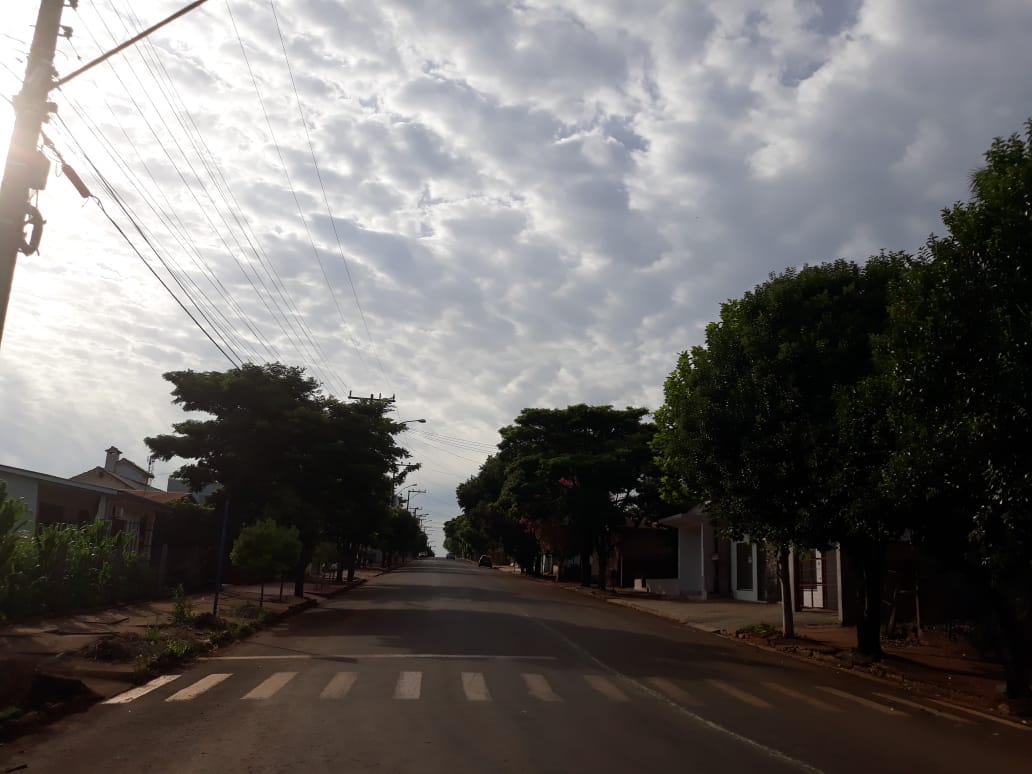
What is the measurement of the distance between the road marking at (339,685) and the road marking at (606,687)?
3.25 metres

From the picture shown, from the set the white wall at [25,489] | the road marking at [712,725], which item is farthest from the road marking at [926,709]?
the white wall at [25,489]

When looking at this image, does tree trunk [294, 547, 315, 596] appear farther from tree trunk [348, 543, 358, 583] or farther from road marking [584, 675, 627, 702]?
road marking [584, 675, 627, 702]

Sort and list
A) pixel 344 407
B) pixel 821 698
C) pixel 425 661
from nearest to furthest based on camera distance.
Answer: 1. pixel 821 698
2. pixel 425 661
3. pixel 344 407

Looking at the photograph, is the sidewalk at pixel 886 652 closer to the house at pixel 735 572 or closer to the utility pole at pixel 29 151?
the house at pixel 735 572

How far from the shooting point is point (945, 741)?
9836 millimetres

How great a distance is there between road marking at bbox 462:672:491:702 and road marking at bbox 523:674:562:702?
0.59m

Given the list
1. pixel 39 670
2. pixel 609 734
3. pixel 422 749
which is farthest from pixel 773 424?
pixel 39 670

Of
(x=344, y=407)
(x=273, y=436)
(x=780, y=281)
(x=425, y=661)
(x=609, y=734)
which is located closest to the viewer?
(x=609, y=734)

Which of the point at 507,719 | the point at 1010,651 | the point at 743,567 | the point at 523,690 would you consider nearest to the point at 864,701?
the point at 1010,651

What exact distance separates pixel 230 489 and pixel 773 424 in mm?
19762

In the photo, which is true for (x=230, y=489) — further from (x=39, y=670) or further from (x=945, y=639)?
(x=945, y=639)

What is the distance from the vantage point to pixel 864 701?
12625 millimetres

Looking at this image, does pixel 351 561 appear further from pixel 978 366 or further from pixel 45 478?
pixel 978 366

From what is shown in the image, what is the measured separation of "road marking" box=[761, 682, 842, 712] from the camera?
1163 centimetres
